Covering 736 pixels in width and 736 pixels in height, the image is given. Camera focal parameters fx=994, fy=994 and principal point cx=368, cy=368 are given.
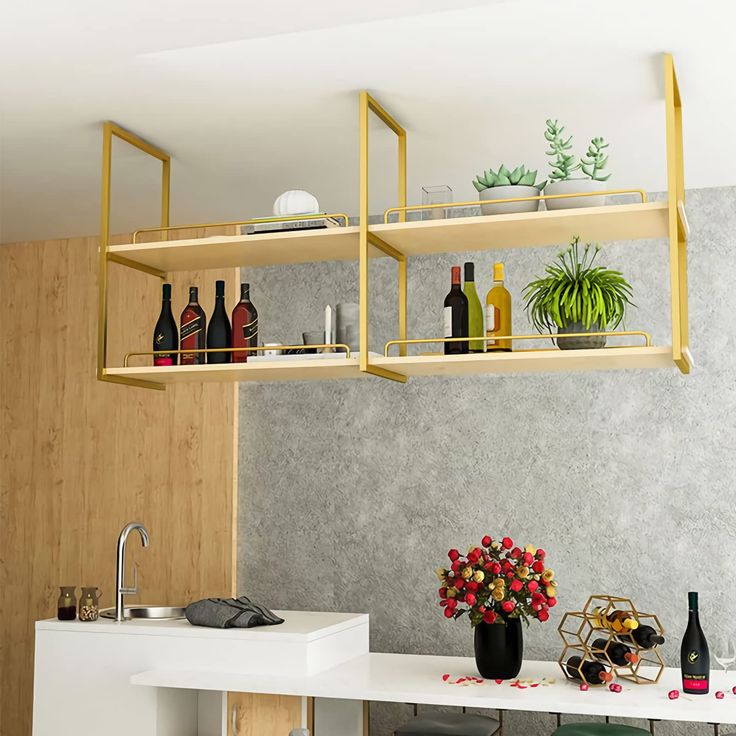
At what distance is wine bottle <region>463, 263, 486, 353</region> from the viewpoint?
3072mm

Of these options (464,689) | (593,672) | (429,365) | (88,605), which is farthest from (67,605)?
(593,672)

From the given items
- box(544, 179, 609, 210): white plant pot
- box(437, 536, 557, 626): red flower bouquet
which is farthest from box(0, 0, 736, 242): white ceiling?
box(437, 536, 557, 626): red flower bouquet

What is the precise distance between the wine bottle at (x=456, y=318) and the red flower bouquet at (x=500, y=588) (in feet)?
1.94

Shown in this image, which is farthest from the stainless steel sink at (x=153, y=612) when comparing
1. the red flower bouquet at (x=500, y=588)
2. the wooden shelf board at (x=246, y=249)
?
the wooden shelf board at (x=246, y=249)

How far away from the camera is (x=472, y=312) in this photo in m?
3.29

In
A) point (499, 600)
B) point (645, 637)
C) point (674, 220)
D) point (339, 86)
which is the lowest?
point (645, 637)

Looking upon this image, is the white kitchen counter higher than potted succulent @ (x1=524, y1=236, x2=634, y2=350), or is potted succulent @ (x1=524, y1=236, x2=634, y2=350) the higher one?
potted succulent @ (x1=524, y1=236, x2=634, y2=350)

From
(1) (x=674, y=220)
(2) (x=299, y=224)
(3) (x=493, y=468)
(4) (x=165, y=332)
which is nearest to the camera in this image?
(1) (x=674, y=220)

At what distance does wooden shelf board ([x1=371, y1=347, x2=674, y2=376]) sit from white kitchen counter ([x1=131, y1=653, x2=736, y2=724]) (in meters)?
0.92

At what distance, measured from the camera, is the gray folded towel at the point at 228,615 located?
3143 mm

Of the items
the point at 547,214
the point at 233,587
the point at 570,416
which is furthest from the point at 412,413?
the point at 547,214

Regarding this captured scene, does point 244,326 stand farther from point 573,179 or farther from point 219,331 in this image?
point 573,179

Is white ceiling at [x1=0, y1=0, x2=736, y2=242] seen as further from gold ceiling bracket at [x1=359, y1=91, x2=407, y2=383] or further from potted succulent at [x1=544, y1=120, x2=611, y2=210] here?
potted succulent at [x1=544, y1=120, x2=611, y2=210]

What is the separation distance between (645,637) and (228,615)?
4.21 feet
